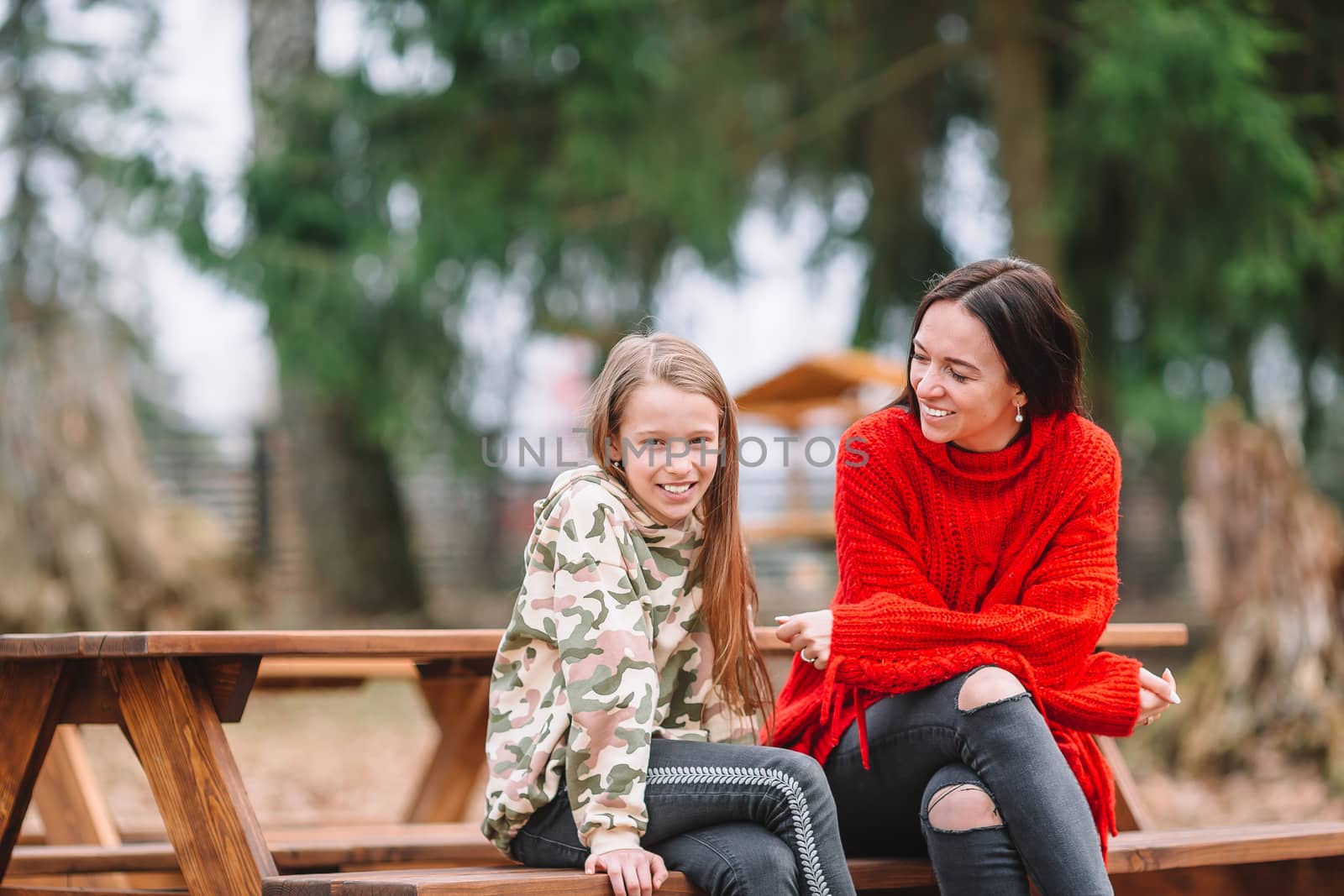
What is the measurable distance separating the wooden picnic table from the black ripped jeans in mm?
748

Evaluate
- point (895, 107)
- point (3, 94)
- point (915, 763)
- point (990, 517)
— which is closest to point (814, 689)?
point (915, 763)

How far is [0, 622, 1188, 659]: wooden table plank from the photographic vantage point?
191 cm

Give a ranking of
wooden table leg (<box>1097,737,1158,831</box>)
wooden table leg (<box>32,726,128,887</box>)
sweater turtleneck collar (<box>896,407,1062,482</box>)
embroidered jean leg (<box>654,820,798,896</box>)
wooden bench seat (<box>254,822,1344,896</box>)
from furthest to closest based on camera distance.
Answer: wooden table leg (<box>32,726,128,887</box>) → wooden table leg (<box>1097,737,1158,831</box>) → sweater turtleneck collar (<box>896,407,1062,482</box>) → embroidered jean leg (<box>654,820,798,896</box>) → wooden bench seat (<box>254,822,1344,896</box>)

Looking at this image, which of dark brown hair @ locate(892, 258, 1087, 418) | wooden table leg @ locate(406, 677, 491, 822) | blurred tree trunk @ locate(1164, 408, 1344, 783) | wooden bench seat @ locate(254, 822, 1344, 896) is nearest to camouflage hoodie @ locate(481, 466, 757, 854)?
wooden bench seat @ locate(254, 822, 1344, 896)

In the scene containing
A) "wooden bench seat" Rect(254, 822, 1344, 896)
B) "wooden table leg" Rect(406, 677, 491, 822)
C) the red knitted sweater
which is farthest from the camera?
"wooden table leg" Rect(406, 677, 491, 822)

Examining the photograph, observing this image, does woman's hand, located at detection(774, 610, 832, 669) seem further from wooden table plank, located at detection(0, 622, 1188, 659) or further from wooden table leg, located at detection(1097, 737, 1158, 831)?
wooden table leg, located at detection(1097, 737, 1158, 831)

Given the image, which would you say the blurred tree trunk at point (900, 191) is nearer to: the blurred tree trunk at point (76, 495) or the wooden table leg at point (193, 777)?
the blurred tree trunk at point (76, 495)

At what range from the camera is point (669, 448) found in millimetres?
2102

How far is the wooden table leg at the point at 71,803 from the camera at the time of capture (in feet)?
10.1

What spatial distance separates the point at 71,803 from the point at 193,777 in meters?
1.34

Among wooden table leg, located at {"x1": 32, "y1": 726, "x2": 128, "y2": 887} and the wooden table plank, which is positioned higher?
the wooden table plank

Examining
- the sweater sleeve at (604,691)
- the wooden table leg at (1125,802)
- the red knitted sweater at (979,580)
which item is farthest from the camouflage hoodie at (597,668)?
the wooden table leg at (1125,802)

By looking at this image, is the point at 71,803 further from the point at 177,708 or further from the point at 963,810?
the point at 963,810

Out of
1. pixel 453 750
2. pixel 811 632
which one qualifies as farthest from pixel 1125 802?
pixel 453 750
